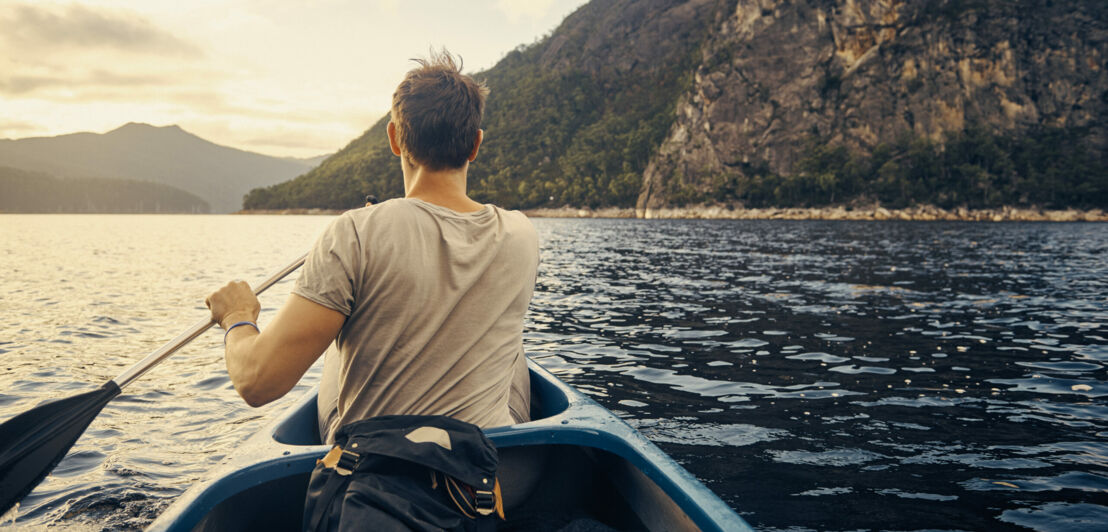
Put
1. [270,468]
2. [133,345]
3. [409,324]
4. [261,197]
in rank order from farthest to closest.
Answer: [261,197]
[133,345]
[270,468]
[409,324]

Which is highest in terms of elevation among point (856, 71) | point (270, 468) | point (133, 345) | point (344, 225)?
point (856, 71)

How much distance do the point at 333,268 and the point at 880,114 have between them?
434 ft

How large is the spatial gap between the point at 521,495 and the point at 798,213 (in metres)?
109

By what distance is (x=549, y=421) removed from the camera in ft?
9.87

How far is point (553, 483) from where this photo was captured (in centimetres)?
317

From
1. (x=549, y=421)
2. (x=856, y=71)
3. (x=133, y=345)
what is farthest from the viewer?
(x=856, y=71)

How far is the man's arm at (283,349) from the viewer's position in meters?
1.72

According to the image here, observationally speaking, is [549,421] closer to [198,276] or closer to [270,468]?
[270,468]

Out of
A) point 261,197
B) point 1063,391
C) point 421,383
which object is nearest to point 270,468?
point 421,383

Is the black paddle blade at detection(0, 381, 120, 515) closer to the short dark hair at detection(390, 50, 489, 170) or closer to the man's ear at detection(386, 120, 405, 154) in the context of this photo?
the man's ear at detection(386, 120, 405, 154)

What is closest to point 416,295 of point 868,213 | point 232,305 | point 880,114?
point 232,305

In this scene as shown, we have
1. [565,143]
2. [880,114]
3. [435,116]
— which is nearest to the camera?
[435,116]

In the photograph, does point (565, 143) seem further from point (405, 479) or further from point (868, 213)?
point (405, 479)

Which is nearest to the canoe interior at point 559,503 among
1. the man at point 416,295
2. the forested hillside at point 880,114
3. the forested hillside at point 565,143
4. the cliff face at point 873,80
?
the man at point 416,295
